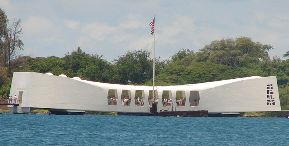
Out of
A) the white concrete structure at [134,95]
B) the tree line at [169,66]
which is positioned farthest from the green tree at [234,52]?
the white concrete structure at [134,95]

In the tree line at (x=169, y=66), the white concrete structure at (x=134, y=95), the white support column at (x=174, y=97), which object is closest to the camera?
the white concrete structure at (x=134, y=95)

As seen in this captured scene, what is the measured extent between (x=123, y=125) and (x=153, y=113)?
2672 cm

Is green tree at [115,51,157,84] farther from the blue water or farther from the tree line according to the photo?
the blue water

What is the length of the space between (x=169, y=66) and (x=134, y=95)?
155 feet

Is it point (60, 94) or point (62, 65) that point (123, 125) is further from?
point (62, 65)

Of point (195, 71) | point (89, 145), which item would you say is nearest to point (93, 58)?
point (195, 71)

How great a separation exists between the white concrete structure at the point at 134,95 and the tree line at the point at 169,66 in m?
17.6

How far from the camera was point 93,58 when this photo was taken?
486 feet

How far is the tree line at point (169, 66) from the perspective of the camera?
13638cm

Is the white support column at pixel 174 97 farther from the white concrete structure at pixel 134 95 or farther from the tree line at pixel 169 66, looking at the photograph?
the tree line at pixel 169 66

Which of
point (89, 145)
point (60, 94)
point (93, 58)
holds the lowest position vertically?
point (89, 145)

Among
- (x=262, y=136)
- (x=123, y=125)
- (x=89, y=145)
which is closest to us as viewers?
(x=89, y=145)

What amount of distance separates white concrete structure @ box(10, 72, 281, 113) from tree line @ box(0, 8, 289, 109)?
17573 mm

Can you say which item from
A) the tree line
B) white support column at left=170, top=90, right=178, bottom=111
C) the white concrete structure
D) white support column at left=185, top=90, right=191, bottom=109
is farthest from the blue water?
the tree line
